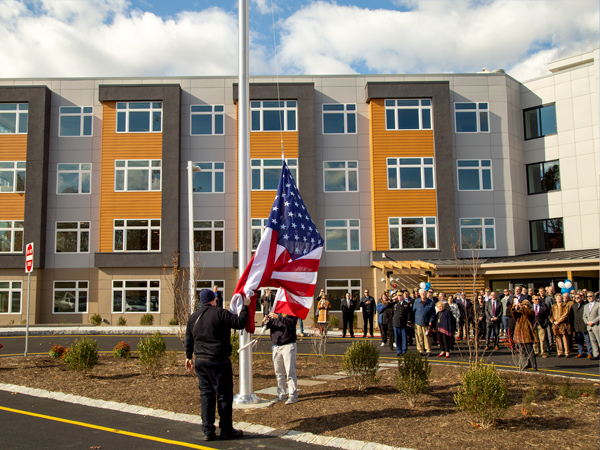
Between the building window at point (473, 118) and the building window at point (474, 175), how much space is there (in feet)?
6.36

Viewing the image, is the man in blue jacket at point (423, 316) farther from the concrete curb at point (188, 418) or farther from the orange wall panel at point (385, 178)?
the orange wall panel at point (385, 178)

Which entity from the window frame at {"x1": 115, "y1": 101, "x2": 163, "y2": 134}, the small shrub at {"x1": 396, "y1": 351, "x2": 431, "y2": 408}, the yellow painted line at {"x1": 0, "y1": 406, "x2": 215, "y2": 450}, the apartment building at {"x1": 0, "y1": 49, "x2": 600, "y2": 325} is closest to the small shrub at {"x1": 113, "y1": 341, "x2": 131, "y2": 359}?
the yellow painted line at {"x1": 0, "y1": 406, "x2": 215, "y2": 450}

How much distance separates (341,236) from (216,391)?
950 inches

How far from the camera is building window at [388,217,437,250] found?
3089cm

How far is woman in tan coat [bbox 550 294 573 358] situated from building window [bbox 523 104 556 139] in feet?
60.6

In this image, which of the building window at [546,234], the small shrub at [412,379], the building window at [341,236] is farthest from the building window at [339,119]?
the small shrub at [412,379]

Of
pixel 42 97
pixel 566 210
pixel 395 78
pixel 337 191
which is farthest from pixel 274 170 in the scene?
pixel 566 210

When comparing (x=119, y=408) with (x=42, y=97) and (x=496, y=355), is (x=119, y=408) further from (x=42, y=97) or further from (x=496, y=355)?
(x=42, y=97)

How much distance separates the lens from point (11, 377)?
1182 centimetres

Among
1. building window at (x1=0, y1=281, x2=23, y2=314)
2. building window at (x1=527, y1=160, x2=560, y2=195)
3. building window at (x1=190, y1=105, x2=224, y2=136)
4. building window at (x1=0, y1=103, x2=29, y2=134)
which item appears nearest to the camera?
building window at (x1=0, y1=281, x2=23, y2=314)

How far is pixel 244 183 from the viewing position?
10.1 meters

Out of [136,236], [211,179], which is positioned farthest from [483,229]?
[136,236]

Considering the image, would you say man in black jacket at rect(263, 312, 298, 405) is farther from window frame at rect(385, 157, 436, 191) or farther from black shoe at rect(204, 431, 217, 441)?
window frame at rect(385, 157, 436, 191)

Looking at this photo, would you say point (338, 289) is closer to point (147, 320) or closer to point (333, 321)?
point (333, 321)
